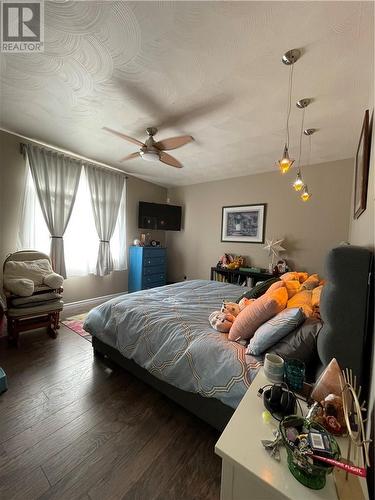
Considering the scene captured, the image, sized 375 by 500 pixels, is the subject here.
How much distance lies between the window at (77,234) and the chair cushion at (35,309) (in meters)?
0.96

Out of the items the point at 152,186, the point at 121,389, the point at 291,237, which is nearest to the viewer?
the point at 121,389

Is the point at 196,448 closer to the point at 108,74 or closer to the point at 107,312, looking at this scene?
the point at 107,312

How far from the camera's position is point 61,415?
1575 millimetres

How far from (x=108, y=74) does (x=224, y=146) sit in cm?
170

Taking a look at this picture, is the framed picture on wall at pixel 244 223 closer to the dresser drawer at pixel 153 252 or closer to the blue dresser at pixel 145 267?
the dresser drawer at pixel 153 252

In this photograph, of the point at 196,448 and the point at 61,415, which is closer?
the point at 196,448

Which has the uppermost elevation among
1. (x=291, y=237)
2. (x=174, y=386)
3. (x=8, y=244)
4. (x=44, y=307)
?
(x=291, y=237)

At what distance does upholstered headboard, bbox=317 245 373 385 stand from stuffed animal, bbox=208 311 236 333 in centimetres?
70

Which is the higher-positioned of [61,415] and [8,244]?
[8,244]

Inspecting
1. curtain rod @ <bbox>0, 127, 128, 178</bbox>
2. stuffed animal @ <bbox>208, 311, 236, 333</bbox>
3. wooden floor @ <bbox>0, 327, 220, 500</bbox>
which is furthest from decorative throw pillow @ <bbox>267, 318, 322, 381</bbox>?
curtain rod @ <bbox>0, 127, 128, 178</bbox>

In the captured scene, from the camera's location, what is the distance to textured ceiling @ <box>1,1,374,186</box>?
1262mm

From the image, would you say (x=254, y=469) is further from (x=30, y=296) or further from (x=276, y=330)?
(x=30, y=296)

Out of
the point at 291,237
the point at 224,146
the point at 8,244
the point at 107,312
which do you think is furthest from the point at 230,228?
the point at 8,244

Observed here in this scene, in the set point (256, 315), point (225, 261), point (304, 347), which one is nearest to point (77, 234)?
point (225, 261)
